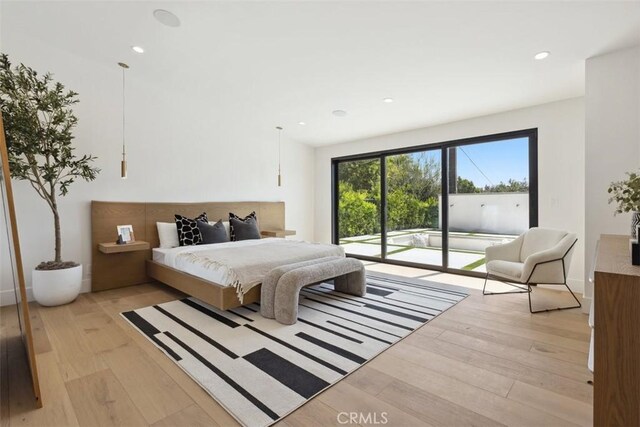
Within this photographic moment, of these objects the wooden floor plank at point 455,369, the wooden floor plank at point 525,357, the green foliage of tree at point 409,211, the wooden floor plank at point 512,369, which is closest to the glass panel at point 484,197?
the green foliage of tree at point 409,211

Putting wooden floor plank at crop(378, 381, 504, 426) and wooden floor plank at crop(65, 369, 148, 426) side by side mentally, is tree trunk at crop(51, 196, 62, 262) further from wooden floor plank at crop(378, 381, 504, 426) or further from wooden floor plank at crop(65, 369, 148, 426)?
wooden floor plank at crop(378, 381, 504, 426)

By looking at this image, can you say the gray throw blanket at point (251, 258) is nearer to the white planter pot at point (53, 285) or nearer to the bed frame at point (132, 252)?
the bed frame at point (132, 252)

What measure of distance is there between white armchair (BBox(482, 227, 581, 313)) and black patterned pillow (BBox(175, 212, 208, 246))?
3.77 meters

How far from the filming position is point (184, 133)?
14.7 feet

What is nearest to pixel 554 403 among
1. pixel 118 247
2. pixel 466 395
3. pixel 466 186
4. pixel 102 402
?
pixel 466 395

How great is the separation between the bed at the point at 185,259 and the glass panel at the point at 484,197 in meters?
2.13

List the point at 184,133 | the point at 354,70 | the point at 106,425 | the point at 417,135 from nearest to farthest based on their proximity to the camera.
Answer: the point at 106,425 → the point at 354,70 → the point at 184,133 → the point at 417,135

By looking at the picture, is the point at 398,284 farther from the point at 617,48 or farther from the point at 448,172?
the point at 617,48

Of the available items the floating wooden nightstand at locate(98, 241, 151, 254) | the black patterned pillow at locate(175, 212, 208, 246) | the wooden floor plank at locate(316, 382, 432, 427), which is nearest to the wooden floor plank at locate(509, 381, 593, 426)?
the wooden floor plank at locate(316, 382, 432, 427)

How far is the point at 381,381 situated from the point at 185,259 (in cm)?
246

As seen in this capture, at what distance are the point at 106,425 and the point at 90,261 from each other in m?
2.91

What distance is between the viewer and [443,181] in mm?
4746

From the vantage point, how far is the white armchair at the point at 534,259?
2.96 metres

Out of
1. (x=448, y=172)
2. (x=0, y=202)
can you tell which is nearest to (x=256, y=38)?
(x=0, y=202)
